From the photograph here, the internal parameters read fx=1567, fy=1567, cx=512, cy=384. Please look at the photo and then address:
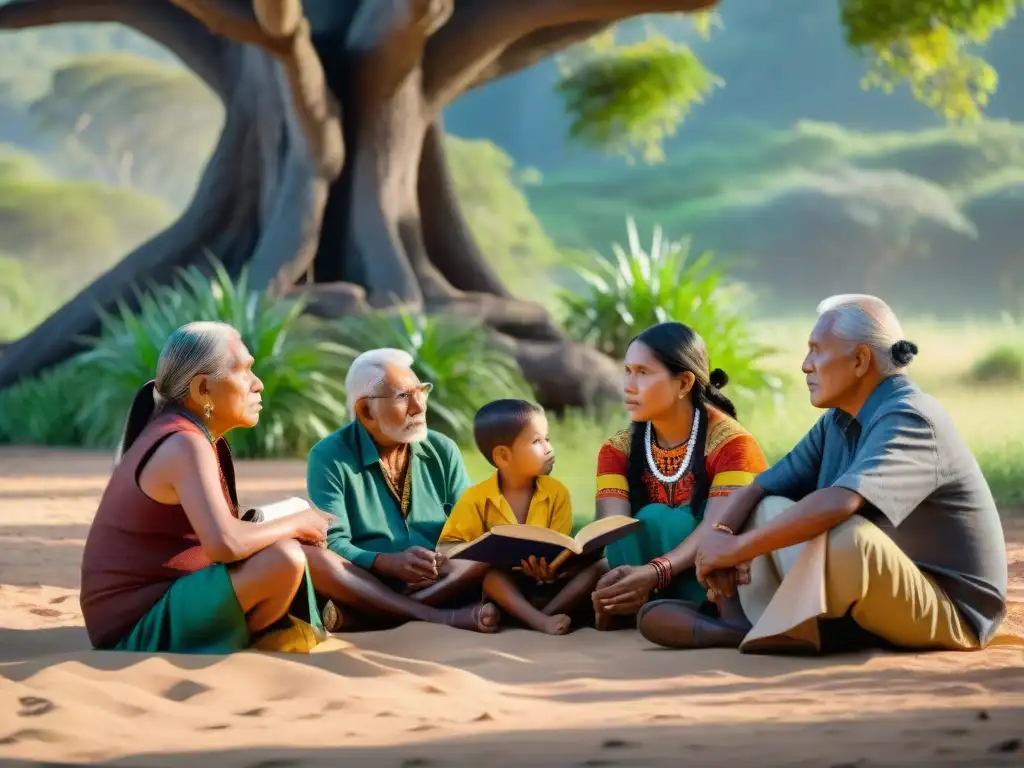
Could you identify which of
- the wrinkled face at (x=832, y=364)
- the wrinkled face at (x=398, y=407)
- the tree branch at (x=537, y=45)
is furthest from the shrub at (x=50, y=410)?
the wrinkled face at (x=832, y=364)

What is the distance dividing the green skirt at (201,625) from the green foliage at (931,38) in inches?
448

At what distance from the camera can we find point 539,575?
5000mm

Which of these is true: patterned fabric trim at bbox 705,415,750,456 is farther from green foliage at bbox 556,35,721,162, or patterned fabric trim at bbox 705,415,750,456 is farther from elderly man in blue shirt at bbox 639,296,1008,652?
green foliage at bbox 556,35,721,162

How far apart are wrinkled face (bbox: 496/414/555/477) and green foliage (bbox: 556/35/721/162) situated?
13.0 metres

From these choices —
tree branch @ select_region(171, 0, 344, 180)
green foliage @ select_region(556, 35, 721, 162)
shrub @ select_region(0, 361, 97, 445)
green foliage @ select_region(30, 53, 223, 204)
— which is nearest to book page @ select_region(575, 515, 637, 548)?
tree branch @ select_region(171, 0, 344, 180)

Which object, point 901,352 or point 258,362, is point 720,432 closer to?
point 901,352

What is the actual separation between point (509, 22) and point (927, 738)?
33.5ft

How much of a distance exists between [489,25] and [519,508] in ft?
28.1

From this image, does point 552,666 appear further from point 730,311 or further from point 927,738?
point 730,311

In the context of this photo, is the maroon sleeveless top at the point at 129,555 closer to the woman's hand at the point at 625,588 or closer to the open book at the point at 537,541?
the open book at the point at 537,541

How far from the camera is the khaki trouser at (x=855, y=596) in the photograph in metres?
4.24

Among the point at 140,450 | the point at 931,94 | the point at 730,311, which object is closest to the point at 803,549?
the point at 140,450

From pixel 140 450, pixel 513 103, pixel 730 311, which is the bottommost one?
pixel 140 450

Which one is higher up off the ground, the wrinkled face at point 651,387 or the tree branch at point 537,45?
the tree branch at point 537,45
